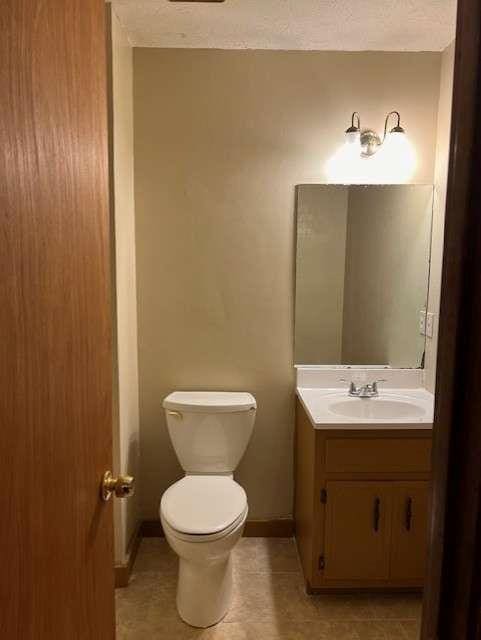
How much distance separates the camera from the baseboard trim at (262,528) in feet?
8.45

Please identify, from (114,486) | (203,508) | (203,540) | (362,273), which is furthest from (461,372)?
(362,273)

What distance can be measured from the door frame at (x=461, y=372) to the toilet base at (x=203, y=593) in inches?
60.2

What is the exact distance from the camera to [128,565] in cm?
222

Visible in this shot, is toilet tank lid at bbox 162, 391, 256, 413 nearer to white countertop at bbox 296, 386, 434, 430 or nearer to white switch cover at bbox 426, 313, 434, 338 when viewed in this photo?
white countertop at bbox 296, 386, 434, 430

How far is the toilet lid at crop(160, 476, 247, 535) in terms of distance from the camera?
1.83 m

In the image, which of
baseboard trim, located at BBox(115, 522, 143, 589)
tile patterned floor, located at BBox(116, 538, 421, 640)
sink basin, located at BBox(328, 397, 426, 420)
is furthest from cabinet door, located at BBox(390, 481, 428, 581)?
baseboard trim, located at BBox(115, 522, 143, 589)

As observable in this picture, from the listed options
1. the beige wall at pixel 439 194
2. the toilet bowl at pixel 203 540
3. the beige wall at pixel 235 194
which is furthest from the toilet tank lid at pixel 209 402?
the beige wall at pixel 439 194

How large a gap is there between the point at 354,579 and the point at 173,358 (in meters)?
1.31

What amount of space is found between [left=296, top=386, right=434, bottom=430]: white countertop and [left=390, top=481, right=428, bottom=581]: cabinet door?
10.5 inches

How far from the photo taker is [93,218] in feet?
3.03

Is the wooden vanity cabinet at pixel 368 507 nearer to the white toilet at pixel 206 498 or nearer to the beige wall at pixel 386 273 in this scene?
the white toilet at pixel 206 498

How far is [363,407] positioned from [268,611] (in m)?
0.99

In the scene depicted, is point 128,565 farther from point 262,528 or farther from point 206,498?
point 262,528

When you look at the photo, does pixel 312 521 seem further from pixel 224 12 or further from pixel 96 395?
pixel 224 12
